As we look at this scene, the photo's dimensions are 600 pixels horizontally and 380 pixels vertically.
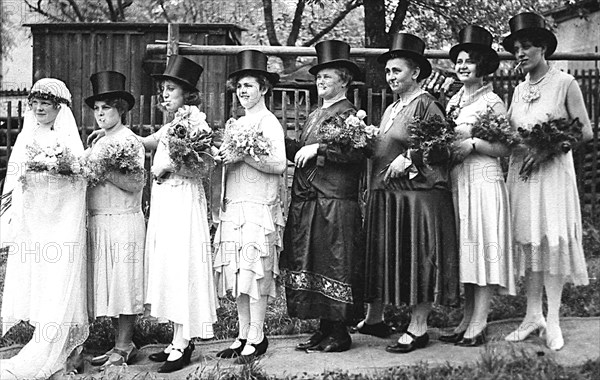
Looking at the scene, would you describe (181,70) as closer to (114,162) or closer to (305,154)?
(114,162)

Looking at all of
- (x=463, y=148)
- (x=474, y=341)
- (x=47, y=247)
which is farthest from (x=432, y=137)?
(x=47, y=247)

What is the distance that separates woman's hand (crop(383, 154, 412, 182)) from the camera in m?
5.63

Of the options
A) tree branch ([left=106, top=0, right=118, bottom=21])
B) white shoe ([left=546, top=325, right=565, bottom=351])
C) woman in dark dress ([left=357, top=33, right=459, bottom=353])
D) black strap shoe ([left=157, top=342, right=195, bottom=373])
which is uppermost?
tree branch ([left=106, top=0, right=118, bottom=21])

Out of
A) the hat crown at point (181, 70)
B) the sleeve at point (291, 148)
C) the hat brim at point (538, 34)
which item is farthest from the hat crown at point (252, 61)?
the hat brim at point (538, 34)

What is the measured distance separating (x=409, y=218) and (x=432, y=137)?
679mm

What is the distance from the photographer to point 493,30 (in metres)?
13.2

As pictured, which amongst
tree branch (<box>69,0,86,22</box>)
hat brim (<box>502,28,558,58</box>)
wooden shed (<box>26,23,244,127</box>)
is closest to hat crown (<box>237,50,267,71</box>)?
hat brim (<box>502,28,558,58</box>)

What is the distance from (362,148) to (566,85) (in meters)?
1.65

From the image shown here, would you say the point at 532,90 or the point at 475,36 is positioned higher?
the point at 475,36

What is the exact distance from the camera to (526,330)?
5707mm

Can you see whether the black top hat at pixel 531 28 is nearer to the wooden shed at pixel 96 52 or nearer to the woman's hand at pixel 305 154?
the woman's hand at pixel 305 154

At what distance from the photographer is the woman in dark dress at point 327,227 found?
18.5 feet

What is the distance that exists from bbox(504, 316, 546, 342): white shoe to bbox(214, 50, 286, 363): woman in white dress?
191 cm

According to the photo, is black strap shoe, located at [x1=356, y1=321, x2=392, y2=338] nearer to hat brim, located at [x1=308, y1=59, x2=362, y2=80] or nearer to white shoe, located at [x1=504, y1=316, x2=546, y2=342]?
white shoe, located at [x1=504, y1=316, x2=546, y2=342]
